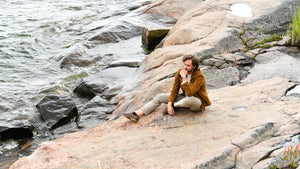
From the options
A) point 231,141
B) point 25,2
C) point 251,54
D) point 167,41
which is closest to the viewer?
point 231,141

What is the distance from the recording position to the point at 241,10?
36.7 ft

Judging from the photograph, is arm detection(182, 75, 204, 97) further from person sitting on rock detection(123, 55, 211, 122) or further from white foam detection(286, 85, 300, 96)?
white foam detection(286, 85, 300, 96)

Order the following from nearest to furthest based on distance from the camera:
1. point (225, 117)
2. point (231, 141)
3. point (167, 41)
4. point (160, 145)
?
point (231, 141)
point (160, 145)
point (225, 117)
point (167, 41)

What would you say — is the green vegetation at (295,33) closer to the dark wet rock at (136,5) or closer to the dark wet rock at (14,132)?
the dark wet rock at (14,132)

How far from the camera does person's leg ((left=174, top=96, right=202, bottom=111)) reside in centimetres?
608

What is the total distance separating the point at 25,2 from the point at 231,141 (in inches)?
773

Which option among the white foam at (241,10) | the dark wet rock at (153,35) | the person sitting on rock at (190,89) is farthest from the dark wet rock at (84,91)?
the white foam at (241,10)

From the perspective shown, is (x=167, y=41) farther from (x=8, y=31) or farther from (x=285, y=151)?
(x=8, y=31)

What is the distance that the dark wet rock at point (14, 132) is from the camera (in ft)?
26.2

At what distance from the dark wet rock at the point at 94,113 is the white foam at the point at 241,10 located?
5064 mm

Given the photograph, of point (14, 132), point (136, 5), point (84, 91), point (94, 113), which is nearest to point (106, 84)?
point (84, 91)

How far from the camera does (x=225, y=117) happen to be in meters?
6.00

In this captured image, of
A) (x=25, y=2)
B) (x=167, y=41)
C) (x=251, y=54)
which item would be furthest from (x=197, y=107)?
(x=25, y=2)

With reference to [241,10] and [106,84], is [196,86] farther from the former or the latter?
[241,10]
